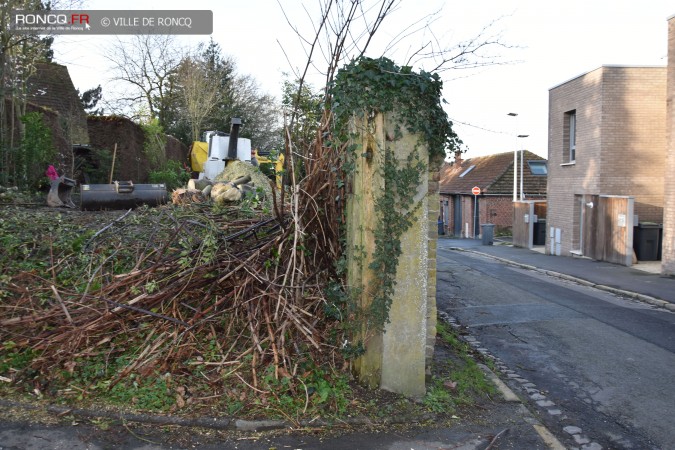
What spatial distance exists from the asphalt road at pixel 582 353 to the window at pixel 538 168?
28608 mm

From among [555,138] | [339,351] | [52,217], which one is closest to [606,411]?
[339,351]

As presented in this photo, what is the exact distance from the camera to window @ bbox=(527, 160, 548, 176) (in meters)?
41.2

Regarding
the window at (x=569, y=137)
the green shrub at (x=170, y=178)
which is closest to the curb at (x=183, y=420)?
the green shrub at (x=170, y=178)

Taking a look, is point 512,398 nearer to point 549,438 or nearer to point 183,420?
point 549,438

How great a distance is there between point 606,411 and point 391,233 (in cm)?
283

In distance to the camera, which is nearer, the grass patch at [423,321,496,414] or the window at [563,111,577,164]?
the grass patch at [423,321,496,414]

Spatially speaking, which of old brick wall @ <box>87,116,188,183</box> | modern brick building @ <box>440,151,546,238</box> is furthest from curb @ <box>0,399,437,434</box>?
modern brick building @ <box>440,151,546,238</box>

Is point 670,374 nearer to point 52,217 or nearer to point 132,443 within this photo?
point 132,443

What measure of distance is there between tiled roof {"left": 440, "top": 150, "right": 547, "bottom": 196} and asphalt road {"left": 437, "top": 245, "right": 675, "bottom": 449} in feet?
82.3

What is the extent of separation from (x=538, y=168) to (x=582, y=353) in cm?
3602

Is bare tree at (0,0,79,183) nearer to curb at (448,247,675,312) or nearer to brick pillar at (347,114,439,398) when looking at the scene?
brick pillar at (347,114,439,398)

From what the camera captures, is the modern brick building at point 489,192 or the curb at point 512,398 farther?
the modern brick building at point 489,192

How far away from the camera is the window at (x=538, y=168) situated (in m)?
41.2

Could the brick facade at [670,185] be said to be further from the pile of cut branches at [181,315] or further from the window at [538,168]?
the window at [538,168]
